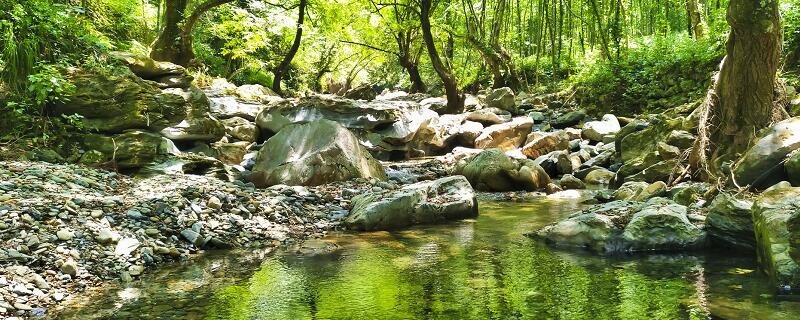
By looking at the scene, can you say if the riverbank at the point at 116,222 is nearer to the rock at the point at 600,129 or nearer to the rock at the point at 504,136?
the rock at the point at 504,136

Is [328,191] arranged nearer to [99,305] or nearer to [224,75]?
[99,305]

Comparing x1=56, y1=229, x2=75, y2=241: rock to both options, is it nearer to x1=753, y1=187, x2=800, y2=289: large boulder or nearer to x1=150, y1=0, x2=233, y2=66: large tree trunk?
x1=753, y1=187, x2=800, y2=289: large boulder

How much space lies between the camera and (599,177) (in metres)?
11.2

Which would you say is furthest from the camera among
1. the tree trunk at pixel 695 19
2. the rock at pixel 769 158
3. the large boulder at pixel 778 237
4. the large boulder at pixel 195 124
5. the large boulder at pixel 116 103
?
the tree trunk at pixel 695 19

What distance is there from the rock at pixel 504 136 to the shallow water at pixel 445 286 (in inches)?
364

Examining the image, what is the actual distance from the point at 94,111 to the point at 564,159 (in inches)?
339

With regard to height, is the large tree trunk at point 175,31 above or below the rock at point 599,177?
above

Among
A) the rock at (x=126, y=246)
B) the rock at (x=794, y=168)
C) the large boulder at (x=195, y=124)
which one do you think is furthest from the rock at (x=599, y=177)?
the rock at (x=126, y=246)

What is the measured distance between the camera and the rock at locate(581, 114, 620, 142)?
1423 centimetres

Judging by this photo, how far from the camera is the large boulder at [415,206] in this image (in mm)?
7160

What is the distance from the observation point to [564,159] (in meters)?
12.0

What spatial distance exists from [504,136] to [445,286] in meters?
11.1

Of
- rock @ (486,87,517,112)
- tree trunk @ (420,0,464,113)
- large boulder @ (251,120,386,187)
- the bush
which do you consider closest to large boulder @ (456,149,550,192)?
large boulder @ (251,120,386,187)

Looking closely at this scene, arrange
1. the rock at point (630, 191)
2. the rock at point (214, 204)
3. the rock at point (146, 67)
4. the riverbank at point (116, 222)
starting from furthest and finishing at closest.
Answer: the rock at point (146, 67) < the rock at point (630, 191) < the rock at point (214, 204) < the riverbank at point (116, 222)
